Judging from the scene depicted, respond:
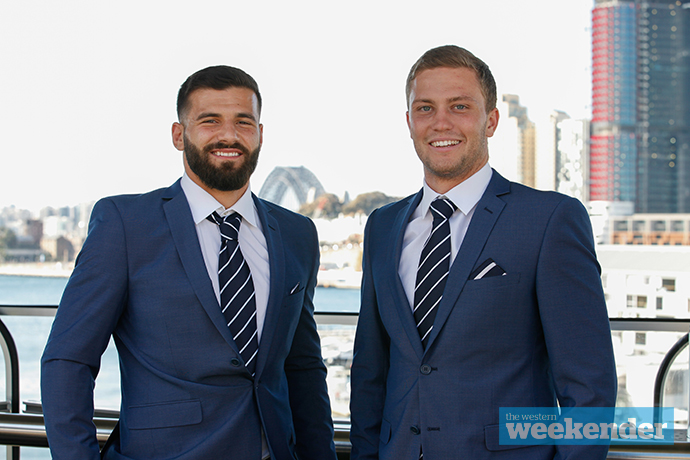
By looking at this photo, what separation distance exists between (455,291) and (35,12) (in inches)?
3082

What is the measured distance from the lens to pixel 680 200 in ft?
269

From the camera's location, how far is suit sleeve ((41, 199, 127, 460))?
1.49m

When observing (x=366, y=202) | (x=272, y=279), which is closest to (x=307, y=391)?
(x=272, y=279)

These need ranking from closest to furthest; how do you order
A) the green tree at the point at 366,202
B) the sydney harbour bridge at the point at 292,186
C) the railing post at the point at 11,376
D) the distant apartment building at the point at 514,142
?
the railing post at the point at 11,376, the sydney harbour bridge at the point at 292,186, the green tree at the point at 366,202, the distant apartment building at the point at 514,142

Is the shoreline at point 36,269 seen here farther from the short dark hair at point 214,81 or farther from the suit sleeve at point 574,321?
the suit sleeve at point 574,321

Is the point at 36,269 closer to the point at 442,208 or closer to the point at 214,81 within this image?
the point at 214,81

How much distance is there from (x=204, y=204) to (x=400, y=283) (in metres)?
0.59

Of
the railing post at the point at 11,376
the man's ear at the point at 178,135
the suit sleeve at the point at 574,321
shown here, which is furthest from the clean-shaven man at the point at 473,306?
the railing post at the point at 11,376

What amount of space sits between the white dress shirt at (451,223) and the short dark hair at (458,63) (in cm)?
21

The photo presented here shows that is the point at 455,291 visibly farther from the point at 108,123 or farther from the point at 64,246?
the point at 108,123

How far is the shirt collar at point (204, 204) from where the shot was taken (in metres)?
1.73

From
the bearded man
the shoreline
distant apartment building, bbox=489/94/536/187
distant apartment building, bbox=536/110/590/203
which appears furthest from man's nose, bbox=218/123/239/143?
distant apartment building, bbox=536/110/590/203

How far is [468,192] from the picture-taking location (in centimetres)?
166
